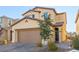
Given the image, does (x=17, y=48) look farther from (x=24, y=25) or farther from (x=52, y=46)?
(x=52, y=46)

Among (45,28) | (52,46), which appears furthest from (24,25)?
(52,46)

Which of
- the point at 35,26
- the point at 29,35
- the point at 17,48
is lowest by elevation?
the point at 17,48

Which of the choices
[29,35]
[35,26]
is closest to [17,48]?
[29,35]

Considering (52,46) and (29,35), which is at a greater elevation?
(29,35)

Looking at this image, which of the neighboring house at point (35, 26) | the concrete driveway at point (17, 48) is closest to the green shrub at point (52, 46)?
the neighboring house at point (35, 26)

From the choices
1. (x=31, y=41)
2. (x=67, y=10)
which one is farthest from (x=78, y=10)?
A: (x=31, y=41)

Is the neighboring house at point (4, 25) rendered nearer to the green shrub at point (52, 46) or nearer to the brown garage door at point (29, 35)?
the brown garage door at point (29, 35)
